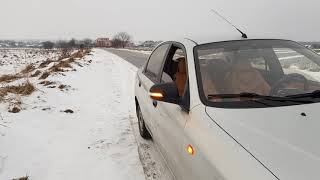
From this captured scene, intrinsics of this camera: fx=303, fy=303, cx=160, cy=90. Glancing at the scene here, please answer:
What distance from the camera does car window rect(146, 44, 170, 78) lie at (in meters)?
3.87

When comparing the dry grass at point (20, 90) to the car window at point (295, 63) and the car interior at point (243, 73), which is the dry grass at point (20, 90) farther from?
the car window at point (295, 63)

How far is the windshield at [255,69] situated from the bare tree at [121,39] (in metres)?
113

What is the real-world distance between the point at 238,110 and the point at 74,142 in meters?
3.35

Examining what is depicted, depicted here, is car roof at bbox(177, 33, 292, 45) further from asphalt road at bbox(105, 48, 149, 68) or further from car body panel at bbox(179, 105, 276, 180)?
asphalt road at bbox(105, 48, 149, 68)

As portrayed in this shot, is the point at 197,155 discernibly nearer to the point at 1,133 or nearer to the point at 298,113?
the point at 298,113

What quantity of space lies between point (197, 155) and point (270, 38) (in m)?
1.86

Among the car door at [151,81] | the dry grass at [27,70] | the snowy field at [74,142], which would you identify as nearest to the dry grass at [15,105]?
the snowy field at [74,142]

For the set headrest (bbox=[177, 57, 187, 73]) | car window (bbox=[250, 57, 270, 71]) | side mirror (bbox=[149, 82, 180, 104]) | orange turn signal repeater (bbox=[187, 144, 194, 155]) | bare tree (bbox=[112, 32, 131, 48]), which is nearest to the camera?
orange turn signal repeater (bbox=[187, 144, 194, 155])

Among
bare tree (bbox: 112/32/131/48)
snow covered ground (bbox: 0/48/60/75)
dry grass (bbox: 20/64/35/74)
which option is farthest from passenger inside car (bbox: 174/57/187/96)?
bare tree (bbox: 112/32/131/48)

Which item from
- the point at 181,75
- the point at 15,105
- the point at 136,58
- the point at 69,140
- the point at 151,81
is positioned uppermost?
the point at 181,75

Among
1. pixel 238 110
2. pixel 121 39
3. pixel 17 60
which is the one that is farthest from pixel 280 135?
pixel 121 39

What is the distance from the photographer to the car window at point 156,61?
387cm

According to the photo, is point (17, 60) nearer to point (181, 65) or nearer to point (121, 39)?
point (181, 65)

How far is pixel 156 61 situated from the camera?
420cm
